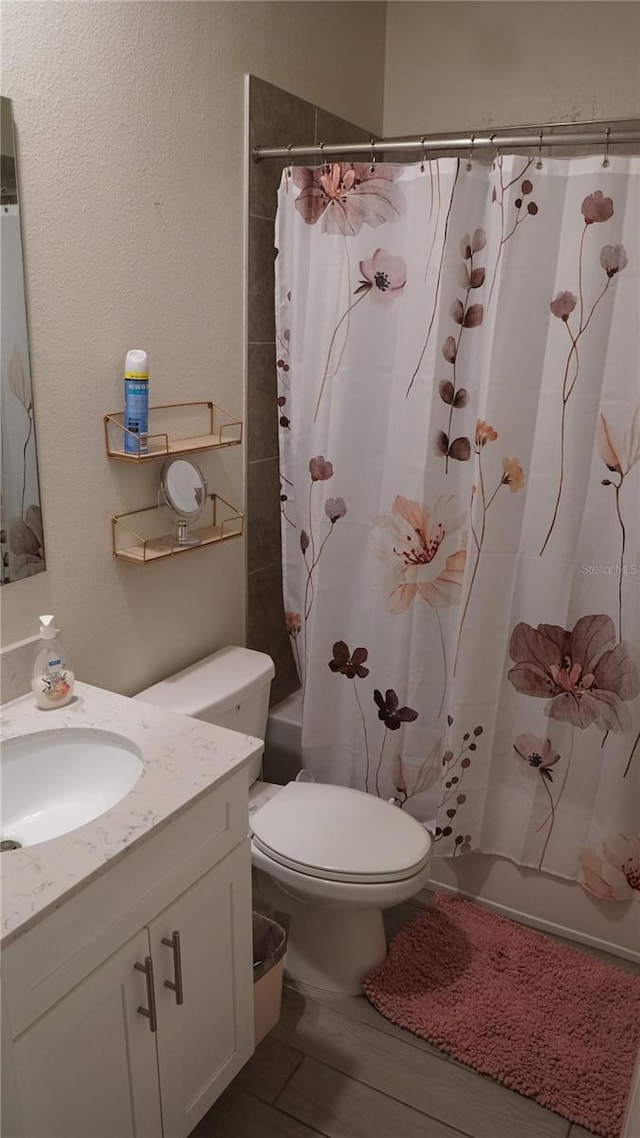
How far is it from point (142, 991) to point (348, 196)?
174cm

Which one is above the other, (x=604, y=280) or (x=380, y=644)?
(x=604, y=280)

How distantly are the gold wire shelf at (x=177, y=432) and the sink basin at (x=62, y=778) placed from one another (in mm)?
586

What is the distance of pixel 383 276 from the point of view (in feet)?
6.61

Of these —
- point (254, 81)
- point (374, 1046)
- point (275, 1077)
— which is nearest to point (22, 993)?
point (275, 1077)

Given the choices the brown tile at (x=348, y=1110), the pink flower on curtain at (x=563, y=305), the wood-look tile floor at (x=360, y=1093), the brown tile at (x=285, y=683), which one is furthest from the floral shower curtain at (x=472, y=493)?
the brown tile at (x=348, y=1110)

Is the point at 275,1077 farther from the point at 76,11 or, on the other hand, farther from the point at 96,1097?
the point at 76,11

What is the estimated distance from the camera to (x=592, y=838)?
215 centimetres

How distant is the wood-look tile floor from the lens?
1719mm

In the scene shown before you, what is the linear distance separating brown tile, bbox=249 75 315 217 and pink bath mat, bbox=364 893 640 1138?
193 cm

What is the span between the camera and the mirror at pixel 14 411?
1.46 metres

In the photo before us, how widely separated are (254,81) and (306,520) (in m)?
1.08

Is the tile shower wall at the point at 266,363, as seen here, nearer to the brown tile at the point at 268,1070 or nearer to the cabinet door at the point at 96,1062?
the brown tile at the point at 268,1070

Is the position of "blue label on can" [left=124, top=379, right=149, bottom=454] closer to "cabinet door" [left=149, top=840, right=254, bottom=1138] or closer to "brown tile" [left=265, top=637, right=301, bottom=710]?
"cabinet door" [left=149, top=840, right=254, bottom=1138]

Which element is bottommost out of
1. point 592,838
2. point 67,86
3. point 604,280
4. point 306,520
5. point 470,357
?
point 592,838
